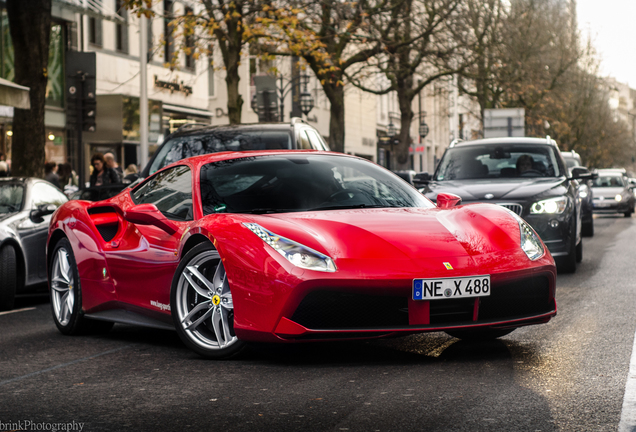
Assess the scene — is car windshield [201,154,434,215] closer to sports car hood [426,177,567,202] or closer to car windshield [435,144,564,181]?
sports car hood [426,177,567,202]

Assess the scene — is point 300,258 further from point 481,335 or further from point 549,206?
point 549,206

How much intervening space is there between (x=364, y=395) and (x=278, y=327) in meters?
0.78

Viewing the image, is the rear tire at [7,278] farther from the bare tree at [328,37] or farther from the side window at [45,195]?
the bare tree at [328,37]

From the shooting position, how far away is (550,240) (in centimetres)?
1121

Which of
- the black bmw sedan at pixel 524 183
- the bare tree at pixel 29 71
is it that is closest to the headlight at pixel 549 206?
the black bmw sedan at pixel 524 183

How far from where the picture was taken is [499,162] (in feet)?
42.5

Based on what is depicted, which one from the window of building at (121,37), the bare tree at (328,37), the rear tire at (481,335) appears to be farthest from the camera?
the window of building at (121,37)

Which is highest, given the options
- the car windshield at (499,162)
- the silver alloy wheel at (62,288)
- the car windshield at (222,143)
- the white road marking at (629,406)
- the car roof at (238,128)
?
the car roof at (238,128)

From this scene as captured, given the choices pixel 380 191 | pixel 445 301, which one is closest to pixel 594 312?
pixel 380 191

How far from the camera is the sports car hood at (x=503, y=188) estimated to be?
1137cm

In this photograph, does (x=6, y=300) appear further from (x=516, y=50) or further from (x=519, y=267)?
(x=516, y=50)

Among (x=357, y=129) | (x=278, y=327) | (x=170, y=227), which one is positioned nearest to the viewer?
(x=278, y=327)

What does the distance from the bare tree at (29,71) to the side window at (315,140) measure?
548 centimetres

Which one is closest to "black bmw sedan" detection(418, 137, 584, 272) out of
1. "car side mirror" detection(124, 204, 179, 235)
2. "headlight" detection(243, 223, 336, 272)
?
"car side mirror" detection(124, 204, 179, 235)
